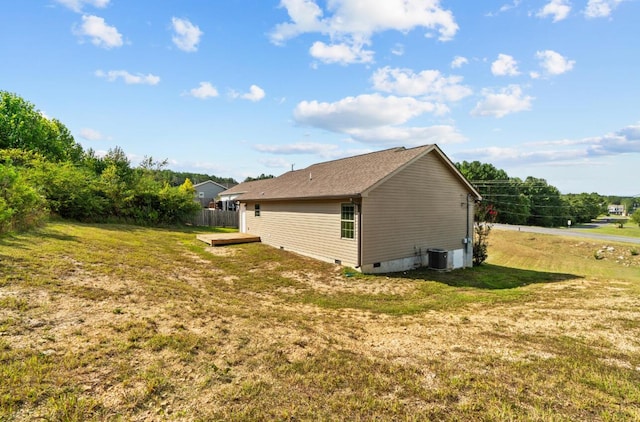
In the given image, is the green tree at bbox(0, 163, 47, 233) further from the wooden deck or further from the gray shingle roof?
the gray shingle roof

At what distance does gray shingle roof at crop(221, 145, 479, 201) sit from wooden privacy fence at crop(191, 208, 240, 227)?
31.7 ft

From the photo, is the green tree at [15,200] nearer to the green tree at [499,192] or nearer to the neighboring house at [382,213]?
the neighboring house at [382,213]

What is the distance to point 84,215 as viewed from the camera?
19.1 meters

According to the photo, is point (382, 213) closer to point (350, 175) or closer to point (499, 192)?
point (350, 175)

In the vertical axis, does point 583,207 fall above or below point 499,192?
below

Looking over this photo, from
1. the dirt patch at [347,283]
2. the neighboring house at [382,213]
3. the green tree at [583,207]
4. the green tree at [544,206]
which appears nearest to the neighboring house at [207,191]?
the neighboring house at [382,213]

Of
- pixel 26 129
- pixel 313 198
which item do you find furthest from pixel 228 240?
pixel 26 129

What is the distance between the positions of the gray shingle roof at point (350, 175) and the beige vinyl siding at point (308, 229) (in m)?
0.50

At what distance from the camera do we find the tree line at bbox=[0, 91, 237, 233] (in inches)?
428

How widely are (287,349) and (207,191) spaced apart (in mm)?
50822

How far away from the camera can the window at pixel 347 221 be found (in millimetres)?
11239

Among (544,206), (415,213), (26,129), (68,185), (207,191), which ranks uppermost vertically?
(26,129)

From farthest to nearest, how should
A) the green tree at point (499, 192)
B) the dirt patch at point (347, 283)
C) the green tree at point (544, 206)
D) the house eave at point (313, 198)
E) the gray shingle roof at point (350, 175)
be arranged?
the green tree at point (544, 206), the green tree at point (499, 192), the gray shingle roof at point (350, 175), the house eave at point (313, 198), the dirt patch at point (347, 283)

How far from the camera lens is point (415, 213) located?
1267cm
